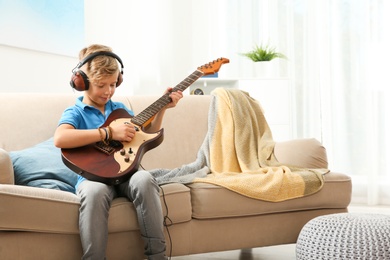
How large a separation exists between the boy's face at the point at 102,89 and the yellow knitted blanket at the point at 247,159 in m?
0.47

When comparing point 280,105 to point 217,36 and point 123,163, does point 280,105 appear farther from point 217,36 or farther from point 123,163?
point 123,163

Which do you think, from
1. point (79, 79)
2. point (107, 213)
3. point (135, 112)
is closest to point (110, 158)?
point (107, 213)

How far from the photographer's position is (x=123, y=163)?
199cm

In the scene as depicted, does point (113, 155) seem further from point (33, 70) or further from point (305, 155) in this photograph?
point (33, 70)

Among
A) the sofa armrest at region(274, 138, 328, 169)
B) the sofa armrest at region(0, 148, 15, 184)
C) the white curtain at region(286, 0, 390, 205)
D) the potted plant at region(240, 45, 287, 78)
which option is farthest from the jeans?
the white curtain at region(286, 0, 390, 205)

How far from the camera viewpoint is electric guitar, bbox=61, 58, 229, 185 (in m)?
1.96

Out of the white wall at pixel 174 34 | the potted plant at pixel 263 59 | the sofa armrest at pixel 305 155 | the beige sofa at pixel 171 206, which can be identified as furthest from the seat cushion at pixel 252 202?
the white wall at pixel 174 34

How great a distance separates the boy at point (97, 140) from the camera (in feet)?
6.03

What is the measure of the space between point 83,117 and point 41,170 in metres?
0.25

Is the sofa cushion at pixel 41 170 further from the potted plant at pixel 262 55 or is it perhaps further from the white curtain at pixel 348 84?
the white curtain at pixel 348 84

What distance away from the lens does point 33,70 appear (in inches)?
138

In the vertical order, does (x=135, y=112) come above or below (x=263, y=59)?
below

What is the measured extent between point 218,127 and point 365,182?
2.05 meters

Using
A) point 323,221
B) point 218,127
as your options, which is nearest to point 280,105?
point 218,127
